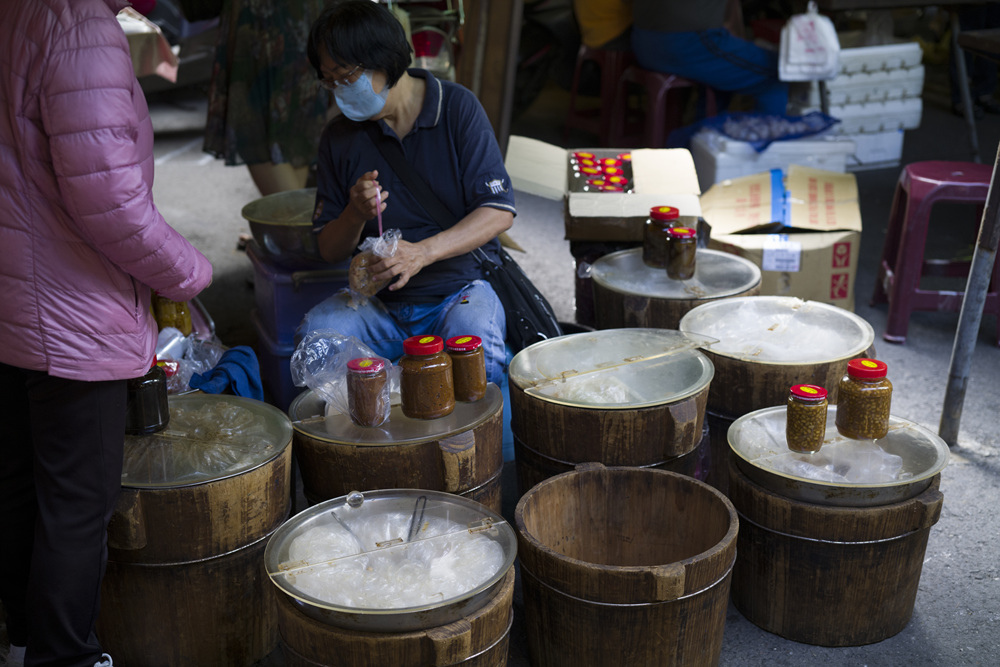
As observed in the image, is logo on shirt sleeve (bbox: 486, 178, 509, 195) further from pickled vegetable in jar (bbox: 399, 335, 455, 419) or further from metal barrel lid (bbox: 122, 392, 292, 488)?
metal barrel lid (bbox: 122, 392, 292, 488)

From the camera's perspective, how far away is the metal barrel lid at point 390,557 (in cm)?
166

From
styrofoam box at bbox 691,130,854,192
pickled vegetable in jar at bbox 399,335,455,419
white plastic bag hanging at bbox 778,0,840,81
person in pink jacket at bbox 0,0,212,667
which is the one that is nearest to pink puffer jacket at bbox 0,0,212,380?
person in pink jacket at bbox 0,0,212,667

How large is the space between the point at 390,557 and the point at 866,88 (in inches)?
230

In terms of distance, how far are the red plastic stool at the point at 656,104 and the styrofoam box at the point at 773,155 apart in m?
0.81

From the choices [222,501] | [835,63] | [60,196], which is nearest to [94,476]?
[222,501]

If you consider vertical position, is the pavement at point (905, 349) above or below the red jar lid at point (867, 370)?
below

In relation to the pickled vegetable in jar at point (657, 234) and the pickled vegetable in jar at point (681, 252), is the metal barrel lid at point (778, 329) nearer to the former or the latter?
the pickled vegetable in jar at point (681, 252)

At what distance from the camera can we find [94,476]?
1.87m

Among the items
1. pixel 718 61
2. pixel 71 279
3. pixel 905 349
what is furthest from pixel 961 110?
pixel 71 279

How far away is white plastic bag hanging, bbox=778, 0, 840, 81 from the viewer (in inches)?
219

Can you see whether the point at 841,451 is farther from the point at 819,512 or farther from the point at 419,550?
the point at 419,550

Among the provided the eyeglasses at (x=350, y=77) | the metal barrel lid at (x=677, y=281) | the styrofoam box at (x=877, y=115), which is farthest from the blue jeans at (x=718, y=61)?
the eyeglasses at (x=350, y=77)

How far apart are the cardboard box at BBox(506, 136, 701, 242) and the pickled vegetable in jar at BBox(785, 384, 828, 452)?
1.20 m

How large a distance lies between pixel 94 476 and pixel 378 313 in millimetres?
1070
